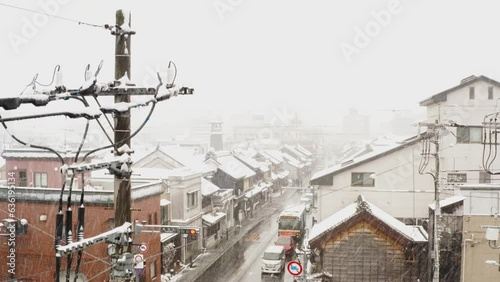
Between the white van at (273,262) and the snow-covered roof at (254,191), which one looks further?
the snow-covered roof at (254,191)

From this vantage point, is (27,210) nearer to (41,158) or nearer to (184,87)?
(41,158)

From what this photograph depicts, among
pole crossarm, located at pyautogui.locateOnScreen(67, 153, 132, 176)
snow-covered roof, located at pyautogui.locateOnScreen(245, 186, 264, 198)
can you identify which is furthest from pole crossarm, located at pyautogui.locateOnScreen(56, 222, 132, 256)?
snow-covered roof, located at pyautogui.locateOnScreen(245, 186, 264, 198)

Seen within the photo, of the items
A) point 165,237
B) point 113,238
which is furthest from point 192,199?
point 113,238

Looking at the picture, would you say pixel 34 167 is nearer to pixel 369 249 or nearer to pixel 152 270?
pixel 152 270

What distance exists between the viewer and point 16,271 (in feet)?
61.9

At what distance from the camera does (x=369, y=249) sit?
21.0 meters

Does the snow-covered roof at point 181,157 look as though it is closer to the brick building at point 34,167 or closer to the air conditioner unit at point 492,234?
the brick building at point 34,167

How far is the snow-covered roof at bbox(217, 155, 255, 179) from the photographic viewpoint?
46.1 m

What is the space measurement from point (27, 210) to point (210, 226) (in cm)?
1640

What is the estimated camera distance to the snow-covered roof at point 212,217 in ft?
110

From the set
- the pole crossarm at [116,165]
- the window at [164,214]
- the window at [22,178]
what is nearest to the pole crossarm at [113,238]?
the pole crossarm at [116,165]

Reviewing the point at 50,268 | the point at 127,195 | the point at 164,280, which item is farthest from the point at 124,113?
the point at 164,280

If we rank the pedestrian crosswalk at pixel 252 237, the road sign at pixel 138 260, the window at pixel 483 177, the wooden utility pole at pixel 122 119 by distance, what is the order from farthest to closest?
the pedestrian crosswalk at pixel 252 237 → the window at pixel 483 177 → the road sign at pixel 138 260 → the wooden utility pole at pixel 122 119

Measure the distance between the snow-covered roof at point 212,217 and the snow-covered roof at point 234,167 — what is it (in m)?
8.46
